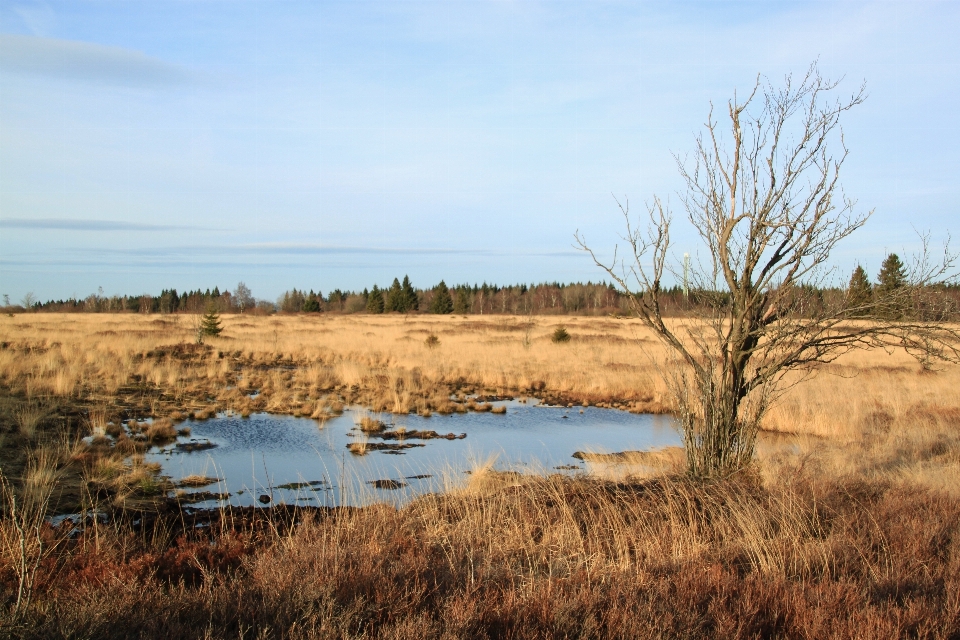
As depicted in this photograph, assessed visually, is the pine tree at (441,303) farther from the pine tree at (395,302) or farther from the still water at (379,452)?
the still water at (379,452)

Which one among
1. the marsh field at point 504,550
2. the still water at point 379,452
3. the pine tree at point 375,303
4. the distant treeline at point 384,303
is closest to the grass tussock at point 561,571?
the marsh field at point 504,550

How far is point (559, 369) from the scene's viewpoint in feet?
81.9

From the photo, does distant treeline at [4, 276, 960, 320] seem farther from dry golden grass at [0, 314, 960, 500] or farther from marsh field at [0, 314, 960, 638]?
marsh field at [0, 314, 960, 638]

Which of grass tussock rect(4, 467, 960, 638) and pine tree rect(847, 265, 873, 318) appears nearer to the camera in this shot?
grass tussock rect(4, 467, 960, 638)

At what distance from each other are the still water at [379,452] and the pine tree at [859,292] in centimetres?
454

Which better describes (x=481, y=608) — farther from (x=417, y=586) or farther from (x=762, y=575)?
(x=762, y=575)

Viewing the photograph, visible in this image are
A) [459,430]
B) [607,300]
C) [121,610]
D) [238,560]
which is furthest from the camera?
[607,300]

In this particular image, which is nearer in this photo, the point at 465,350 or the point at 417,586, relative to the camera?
the point at 417,586

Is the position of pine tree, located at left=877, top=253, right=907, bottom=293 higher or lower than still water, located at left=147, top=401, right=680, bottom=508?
higher

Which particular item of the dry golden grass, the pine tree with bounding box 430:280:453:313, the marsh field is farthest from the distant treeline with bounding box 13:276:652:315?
the marsh field

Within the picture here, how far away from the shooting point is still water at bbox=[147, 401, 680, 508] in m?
9.39

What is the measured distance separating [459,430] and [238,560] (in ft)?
32.4

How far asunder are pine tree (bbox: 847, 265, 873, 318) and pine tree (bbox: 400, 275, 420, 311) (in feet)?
267

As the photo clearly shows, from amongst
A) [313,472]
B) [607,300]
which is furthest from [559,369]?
[607,300]
